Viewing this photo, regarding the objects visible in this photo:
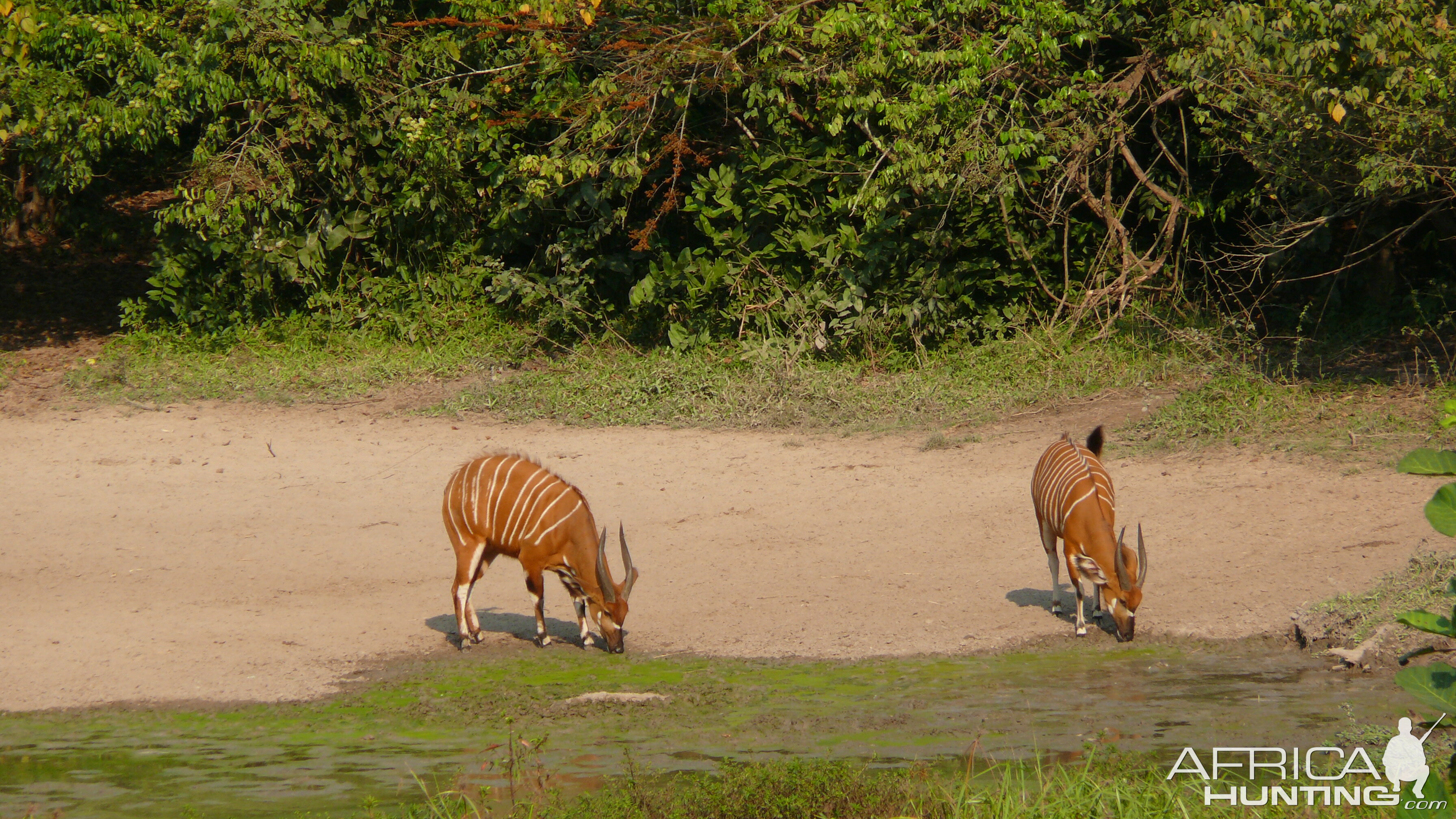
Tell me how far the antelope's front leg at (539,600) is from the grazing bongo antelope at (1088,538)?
302 centimetres

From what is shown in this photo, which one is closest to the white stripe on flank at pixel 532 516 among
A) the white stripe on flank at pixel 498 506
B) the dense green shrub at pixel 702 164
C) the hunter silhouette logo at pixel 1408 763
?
the white stripe on flank at pixel 498 506

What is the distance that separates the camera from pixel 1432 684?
2.43m

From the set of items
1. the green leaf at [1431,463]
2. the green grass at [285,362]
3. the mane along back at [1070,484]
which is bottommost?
the green grass at [285,362]

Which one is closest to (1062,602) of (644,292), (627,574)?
(627,574)

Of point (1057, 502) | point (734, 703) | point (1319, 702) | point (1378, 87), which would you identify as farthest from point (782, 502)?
point (1378, 87)

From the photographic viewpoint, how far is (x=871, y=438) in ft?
36.5

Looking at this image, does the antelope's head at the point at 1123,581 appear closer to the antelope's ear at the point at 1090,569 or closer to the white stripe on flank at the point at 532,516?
the antelope's ear at the point at 1090,569

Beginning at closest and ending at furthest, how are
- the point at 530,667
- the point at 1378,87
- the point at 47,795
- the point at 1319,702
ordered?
the point at 47,795
the point at 1319,702
the point at 530,667
the point at 1378,87

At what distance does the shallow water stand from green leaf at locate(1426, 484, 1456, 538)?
3.26 metres

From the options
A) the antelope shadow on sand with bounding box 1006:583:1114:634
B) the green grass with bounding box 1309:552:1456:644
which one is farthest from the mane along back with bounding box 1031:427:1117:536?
the green grass with bounding box 1309:552:1456:644

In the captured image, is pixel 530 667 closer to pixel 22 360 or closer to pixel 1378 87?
pixel 1378 87

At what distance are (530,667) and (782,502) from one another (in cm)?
320

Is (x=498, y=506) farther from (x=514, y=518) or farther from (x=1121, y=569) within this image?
(x=1121, y=569)

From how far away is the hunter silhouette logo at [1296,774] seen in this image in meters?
4.51
